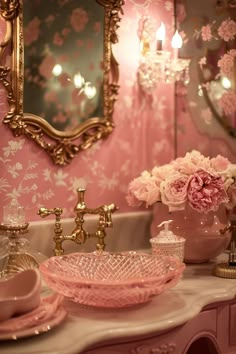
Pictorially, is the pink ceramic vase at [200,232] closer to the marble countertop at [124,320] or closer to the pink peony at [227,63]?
the marble countertop at [124,320]

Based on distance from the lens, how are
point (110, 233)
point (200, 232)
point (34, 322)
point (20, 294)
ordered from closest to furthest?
point (34, 322) < point (20, 294) < point (200, 232) < point (110, 233)

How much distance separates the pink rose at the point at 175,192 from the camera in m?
1.71

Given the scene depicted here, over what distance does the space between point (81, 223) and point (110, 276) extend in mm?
275

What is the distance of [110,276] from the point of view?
1.51 metres

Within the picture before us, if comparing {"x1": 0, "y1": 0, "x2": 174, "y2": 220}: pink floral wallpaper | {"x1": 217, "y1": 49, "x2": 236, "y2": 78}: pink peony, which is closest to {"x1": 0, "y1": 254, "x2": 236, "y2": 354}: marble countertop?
{"x1": 0, "y1": 0, "x2": 174, "y2": 220}: pink floral wallpaper

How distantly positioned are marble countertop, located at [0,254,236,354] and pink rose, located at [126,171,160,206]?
0.33 meters

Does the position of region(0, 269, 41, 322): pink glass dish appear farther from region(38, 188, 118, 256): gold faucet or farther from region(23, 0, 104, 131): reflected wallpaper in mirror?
region(23, 0, 104, 131): reflected wallpaper in mirror

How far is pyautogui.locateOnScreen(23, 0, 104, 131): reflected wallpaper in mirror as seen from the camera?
173 centimetres

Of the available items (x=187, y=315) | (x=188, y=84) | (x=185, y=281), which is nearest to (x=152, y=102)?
(x=188, y=84)

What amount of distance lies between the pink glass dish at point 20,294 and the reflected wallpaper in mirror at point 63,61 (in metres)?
0.59

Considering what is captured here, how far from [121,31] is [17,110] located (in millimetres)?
495

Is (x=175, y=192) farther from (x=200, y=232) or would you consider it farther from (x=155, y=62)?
(x=155, y=62)

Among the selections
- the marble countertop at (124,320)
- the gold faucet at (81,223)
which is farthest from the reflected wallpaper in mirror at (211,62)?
the marble countertop at (124,320)

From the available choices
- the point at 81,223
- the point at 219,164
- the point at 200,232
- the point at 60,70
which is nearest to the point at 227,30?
the point at 219,164
